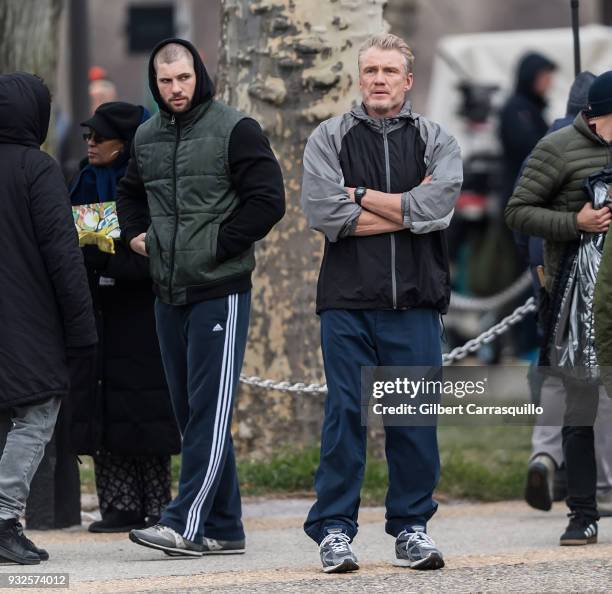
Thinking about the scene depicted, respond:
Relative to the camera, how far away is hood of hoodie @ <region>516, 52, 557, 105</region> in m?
15.3

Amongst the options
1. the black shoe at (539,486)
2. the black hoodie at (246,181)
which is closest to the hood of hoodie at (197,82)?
the black hoodie at (246,181)

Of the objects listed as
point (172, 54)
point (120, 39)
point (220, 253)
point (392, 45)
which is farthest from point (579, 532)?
point (120, 39)

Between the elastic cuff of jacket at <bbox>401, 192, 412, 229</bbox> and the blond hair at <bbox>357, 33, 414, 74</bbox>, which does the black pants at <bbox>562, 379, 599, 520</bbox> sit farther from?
the blond hair at <bbox>357, 33, 414, 74</bbox>

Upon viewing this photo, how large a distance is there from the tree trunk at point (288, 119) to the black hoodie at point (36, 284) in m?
2.94

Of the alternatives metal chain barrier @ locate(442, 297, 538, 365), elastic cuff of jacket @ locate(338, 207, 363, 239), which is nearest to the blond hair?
elastic cuff of jacket @ locate(338, 207, 363, 239)

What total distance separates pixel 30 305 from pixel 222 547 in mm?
1262

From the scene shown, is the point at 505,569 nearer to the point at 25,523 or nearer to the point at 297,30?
the point at 25,523

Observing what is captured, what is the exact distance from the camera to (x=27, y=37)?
41.4ft

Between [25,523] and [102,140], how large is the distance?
1.74 metres

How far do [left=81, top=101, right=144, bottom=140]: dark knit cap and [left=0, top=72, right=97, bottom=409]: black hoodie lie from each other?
0.83 meters

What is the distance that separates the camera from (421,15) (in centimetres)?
3816

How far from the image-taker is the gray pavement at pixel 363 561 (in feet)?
22.7

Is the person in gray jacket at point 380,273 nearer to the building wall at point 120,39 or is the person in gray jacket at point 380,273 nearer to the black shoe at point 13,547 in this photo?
the black shoe at point 13,547

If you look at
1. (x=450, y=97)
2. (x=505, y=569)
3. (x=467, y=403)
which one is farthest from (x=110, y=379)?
(x=450, y=97)
